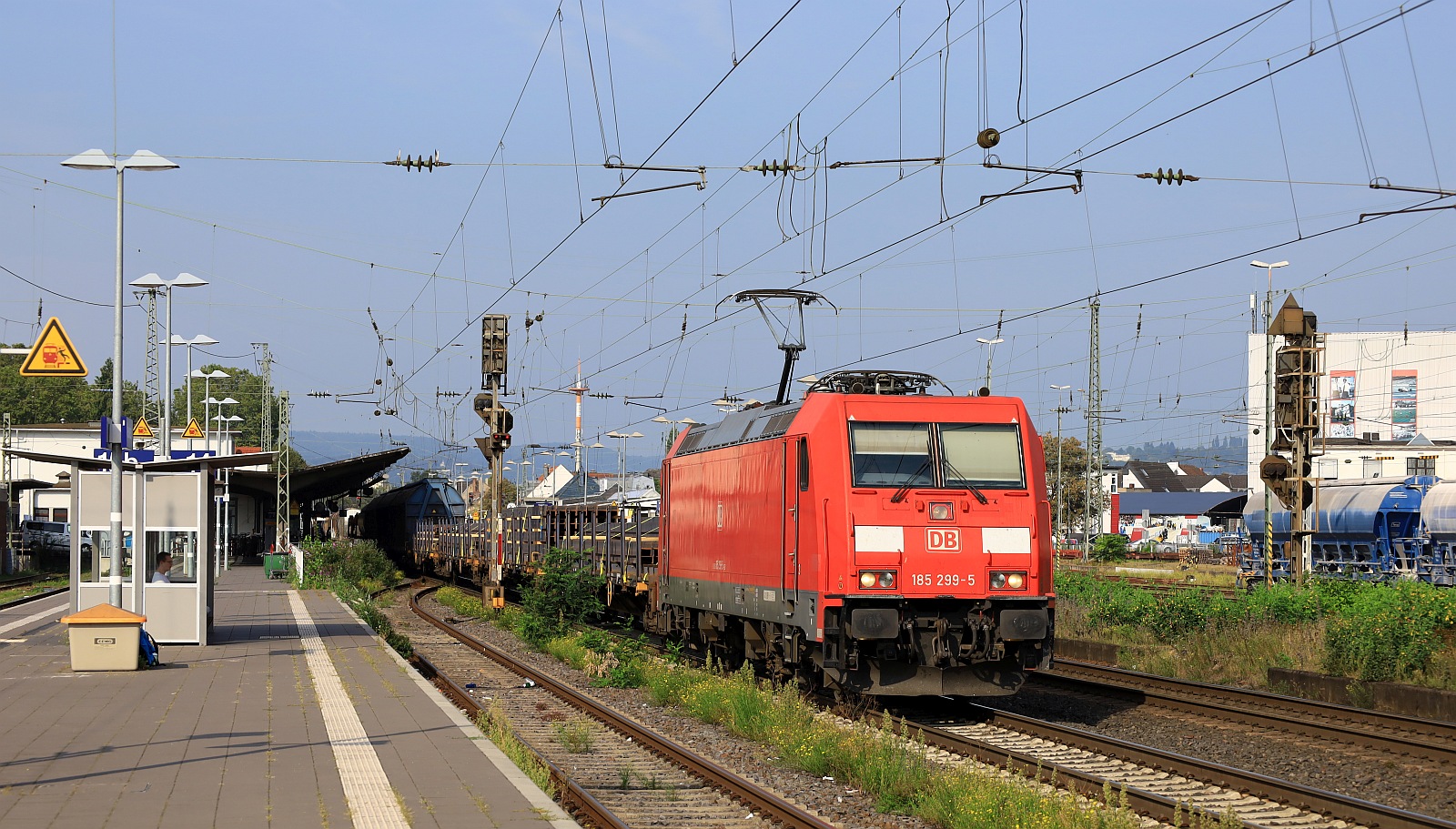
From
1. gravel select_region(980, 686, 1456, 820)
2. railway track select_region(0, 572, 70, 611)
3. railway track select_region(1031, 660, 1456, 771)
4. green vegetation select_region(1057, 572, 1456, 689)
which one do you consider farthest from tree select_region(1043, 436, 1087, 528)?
gravel select_region(980, 686, 1456, 820)

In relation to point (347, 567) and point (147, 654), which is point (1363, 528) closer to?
point (147, 654)

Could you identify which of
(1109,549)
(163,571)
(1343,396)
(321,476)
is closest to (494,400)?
(163,571)

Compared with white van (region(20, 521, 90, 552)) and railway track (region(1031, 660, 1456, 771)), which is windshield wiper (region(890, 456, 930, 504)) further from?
white van (region(20, 521, 90, 552))

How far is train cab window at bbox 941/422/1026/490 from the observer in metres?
14.6

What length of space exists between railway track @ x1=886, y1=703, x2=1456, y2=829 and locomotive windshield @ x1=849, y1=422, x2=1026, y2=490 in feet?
8.33

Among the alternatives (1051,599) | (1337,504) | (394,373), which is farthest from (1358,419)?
(1051,599)

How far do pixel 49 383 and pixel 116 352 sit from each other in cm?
11019

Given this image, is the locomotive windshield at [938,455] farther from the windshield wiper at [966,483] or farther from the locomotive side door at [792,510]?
the locomotive side door at [792,510]

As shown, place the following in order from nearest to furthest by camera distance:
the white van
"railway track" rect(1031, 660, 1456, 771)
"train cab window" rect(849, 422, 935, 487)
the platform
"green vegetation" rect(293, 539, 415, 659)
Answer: the platform < "railway track" rect(1031, 660, 1456, 771) < "train cab window" rect(849, 422, 935, 487) < "green vegetation" rect(293, 539, 415, 659) < the white van

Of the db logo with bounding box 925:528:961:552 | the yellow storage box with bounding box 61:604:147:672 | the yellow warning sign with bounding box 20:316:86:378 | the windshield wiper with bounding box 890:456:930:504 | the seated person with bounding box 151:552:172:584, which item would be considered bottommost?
the yellow storage box with bounding box 61:604:147:672

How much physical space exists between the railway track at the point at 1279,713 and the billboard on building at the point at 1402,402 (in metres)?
70.8

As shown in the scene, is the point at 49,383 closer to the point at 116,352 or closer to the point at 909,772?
the point at 116,352

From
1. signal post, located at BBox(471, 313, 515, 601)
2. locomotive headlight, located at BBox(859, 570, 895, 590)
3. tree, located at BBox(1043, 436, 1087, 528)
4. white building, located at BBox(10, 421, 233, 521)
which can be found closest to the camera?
locomotive headlight, located at BBox(859, 570, 895, 590)

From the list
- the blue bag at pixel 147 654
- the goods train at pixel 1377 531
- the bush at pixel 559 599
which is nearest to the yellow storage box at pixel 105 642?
the blue bag at pixel 147 654
